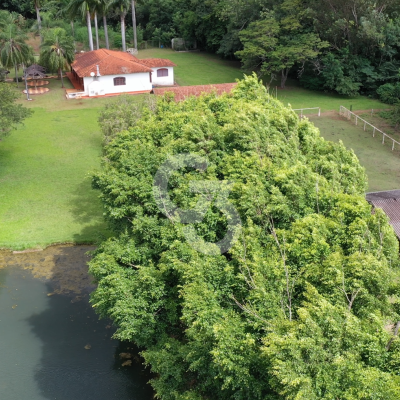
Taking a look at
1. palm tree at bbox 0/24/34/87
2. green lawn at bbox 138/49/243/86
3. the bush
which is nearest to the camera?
palm tree at bbox 0/24/34/87

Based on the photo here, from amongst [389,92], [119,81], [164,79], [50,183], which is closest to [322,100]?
[389,92]

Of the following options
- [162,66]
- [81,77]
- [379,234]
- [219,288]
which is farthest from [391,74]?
[219,288]

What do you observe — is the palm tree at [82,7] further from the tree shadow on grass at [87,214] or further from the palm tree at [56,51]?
the tree shadow on grass at [87,214]

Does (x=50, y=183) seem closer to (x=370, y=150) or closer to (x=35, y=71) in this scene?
(x=35, y=71)

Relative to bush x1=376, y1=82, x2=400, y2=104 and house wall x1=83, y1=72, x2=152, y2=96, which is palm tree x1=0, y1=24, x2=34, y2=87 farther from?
bush x1=376, y1=82, x2=400, y2=104

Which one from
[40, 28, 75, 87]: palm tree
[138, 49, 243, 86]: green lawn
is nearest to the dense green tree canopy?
[40, 28, 75, 87]: palm tree

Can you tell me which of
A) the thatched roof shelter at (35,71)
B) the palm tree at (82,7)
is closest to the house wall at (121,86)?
the thatched roof shelter at (35,71)
